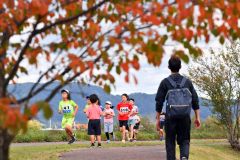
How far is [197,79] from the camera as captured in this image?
26.7 m

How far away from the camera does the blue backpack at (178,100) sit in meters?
9.92

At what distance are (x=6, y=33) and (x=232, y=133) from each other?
21.4m

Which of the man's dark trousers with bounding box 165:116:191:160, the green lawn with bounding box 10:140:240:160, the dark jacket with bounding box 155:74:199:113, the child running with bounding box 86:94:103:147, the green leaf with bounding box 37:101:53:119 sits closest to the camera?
the green leaf with bounding box 37:101:53:119

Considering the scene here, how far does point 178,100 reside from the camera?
9.93 metres

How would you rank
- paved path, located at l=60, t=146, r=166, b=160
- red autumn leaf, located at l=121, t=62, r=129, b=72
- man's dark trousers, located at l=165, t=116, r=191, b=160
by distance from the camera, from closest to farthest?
1. red autumn leaf, located at l=121, t=62, r=129, b=72
2. man's dark trousers, located at l=165, t=116, r=191, b=160
3. paved path, located at l=60, t=146, r=166, b=160

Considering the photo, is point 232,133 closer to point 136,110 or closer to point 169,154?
point 136,110

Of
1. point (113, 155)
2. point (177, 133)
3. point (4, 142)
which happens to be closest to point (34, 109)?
point (4, 142)

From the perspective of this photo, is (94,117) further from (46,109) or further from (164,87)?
(46,109)

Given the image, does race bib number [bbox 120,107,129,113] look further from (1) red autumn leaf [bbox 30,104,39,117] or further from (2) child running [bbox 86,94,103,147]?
(1) red autumn leaf [bbox 30,104,39,117]

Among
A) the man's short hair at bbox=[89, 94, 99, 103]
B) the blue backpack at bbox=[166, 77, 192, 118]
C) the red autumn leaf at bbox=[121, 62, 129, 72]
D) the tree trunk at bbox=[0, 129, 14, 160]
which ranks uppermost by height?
the man's short hair at bbox=[89, 94, 99, 103]

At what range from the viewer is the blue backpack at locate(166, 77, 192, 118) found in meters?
9.92

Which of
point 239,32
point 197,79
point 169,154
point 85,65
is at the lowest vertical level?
point 169,154

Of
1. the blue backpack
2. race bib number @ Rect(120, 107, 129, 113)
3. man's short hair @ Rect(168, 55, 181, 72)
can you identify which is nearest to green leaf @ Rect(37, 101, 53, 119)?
the blue backpack

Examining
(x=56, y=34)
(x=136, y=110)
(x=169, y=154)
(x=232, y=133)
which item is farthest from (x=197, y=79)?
(x=56, y=34)
